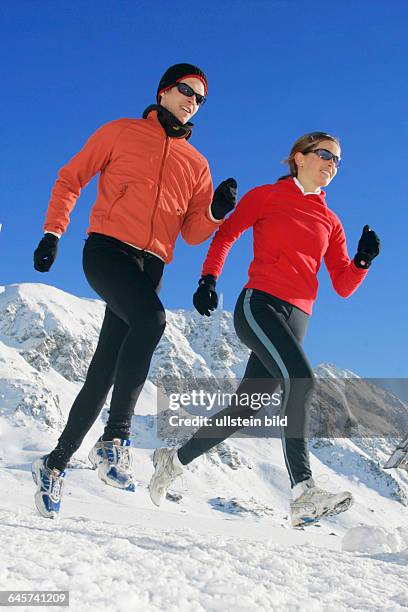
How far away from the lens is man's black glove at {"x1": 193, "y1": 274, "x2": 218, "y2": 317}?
157 inches

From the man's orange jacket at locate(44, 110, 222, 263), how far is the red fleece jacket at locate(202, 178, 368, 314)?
227mm

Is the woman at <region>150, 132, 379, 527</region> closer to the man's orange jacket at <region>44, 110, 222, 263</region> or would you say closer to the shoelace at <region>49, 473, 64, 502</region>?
the man's orange jacket at <region>44, 110, 222, 263</region>

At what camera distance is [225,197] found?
13.1 ft

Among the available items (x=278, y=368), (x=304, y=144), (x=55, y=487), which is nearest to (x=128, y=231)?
(x=278, y=368)

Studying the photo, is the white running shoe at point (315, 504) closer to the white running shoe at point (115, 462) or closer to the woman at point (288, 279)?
the woman at point (288, 279)

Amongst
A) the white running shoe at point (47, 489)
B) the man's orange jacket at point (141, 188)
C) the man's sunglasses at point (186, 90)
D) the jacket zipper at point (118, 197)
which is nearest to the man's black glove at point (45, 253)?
the man's orange jacket at point (141, 188)

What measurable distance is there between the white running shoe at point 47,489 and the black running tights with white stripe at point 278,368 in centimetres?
82

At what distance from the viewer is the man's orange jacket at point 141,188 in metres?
3.89

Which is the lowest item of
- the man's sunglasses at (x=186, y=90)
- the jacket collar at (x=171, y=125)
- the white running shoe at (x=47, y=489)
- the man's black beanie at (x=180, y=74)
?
the white running shoe at (x=47, y=489)

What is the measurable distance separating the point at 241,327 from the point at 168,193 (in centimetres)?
99

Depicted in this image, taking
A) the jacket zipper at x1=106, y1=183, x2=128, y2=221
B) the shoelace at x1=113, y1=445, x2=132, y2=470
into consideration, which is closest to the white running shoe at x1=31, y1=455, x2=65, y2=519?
the shoelace at x1=113, y1=445, x2=132, y2=470

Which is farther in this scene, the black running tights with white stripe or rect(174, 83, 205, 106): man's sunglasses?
rect(174, 83, 205, 106): man's sunglasses

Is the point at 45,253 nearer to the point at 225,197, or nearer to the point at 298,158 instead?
the point at 225,197

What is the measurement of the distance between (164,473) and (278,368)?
112 cm
